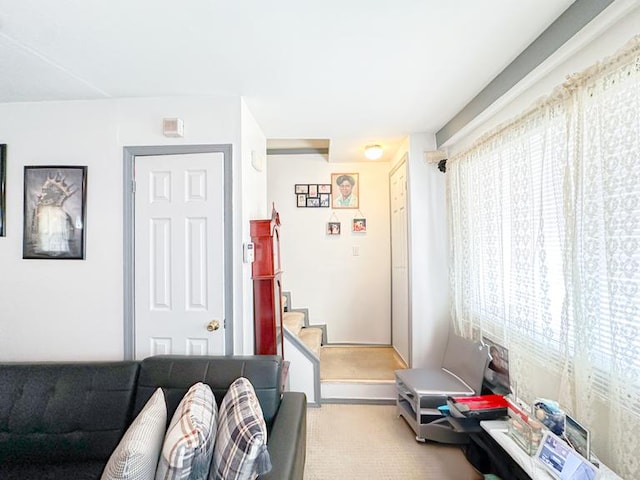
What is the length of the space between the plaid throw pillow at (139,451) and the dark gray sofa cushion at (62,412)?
1.46 ft

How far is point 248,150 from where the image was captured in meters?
2.24

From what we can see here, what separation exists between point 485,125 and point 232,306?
2.18 meters

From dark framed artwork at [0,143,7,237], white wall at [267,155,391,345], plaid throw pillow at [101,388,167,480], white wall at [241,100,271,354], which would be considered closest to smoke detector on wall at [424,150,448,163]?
white wall at [267,155,391,345]

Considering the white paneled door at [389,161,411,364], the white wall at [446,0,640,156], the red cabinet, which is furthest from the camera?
the white paneled door at [389,161,411,364]

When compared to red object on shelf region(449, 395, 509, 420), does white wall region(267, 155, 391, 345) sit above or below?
above

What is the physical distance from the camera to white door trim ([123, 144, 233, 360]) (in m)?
2.02

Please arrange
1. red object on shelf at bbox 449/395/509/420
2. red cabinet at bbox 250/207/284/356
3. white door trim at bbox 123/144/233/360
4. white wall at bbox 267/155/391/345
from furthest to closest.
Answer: white wall at bbox 267/155/391/345, red cabinet at bbox 250/207/284/356, white door trim at bbox 123/144/233/360, red object on shelf at bbox 449/395/509/420

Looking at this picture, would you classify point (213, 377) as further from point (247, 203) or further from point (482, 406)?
point (482, 406)

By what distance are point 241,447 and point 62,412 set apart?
3.87 ft

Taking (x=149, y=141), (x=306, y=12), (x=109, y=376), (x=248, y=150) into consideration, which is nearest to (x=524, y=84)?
(x=306, y=12)

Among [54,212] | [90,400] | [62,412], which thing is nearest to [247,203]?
[54,212]

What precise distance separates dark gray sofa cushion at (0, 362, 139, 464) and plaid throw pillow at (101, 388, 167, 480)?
Answer: 45 cm

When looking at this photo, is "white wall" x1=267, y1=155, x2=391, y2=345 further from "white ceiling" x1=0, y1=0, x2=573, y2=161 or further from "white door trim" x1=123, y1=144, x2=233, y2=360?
"white door trim" x1=123, y1=144, x2=233, y2=360

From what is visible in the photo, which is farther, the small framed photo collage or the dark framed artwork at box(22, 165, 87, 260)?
the small framed photo collage
